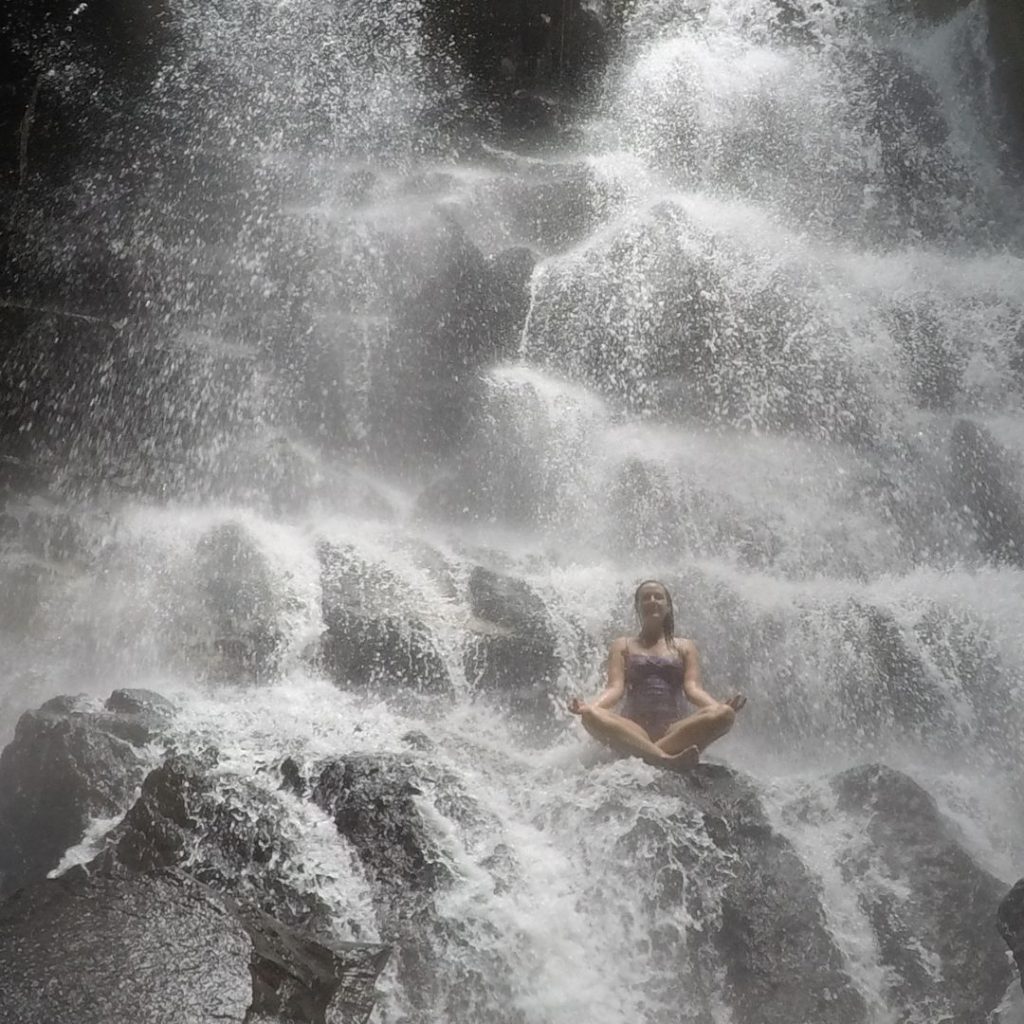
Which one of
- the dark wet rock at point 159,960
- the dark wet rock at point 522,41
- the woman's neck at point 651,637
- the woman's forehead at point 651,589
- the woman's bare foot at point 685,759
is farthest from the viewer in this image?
the dark wet rock at point 522,41

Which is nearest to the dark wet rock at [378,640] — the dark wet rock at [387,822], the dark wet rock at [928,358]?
the dark wet rock at [387,822]

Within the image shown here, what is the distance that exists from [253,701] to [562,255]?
722 cm

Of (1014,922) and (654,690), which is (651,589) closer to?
(654,690)

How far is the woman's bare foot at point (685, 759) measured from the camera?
506cm

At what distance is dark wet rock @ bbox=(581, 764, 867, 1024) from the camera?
13.9 feet

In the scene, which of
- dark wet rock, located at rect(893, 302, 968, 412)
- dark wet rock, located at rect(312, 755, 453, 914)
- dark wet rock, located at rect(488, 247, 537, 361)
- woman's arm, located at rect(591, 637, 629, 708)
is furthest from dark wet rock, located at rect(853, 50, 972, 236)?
dark wet rock, located at rect(312, 755, 453, 914)

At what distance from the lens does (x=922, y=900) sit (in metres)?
4.79

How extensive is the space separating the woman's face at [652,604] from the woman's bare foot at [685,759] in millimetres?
1265

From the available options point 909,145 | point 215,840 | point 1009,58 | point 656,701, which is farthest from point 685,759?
point 1009,58

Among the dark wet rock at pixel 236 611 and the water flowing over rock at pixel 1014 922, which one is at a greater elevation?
the water flowing over rock at pixel 1014 922

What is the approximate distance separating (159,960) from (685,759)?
2916 millimetres

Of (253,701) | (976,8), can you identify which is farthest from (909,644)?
(976,8)

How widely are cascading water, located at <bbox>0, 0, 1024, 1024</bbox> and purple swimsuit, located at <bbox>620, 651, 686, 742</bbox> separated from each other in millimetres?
494

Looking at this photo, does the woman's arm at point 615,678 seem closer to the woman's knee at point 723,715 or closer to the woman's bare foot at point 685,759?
the woman's bare foot at point 685,759
